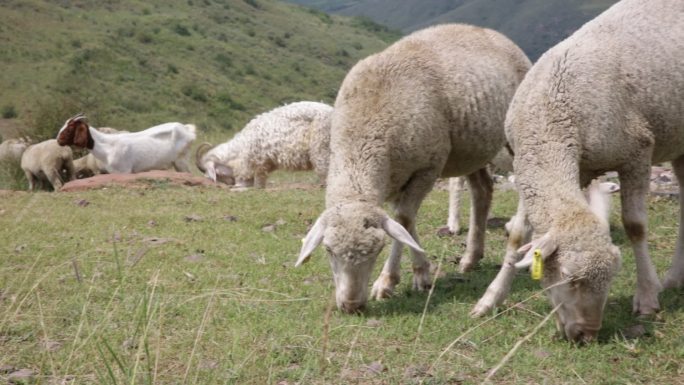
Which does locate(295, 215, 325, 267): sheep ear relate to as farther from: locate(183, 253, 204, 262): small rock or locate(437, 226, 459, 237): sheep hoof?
locate(437, 226, 459, 237): sheep hoof

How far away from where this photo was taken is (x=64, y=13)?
48125 millimetres

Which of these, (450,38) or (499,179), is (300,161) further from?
(450,38)

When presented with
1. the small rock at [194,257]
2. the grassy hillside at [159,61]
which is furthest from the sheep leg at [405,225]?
the grassy hillside at [159,61]

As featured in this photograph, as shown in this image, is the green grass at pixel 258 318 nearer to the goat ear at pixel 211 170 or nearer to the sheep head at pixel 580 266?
the sheep head at pixel 580 266

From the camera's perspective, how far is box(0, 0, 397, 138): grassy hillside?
3694 cm

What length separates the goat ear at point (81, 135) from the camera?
574 inches

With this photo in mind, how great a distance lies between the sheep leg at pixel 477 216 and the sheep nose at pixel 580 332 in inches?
93.1

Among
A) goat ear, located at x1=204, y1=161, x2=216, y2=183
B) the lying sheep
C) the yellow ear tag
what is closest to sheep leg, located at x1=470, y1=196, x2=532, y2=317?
the yellow ear tag

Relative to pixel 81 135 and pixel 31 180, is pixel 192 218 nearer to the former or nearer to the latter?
pixel 81 135

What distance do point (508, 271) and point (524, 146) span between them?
0.93m

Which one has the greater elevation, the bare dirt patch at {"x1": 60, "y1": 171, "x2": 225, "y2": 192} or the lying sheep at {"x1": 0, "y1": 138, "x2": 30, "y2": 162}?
the bare dirt patch at {"x1": 60, "y1": 171, "x2": 225, "y2": 192}

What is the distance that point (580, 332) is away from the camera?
182 inches

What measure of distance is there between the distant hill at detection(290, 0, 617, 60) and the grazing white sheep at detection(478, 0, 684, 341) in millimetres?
62880

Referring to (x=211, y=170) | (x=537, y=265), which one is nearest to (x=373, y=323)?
(x=537, y=265)
